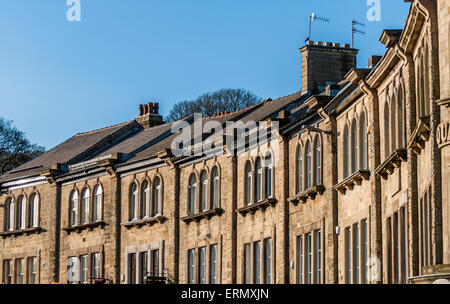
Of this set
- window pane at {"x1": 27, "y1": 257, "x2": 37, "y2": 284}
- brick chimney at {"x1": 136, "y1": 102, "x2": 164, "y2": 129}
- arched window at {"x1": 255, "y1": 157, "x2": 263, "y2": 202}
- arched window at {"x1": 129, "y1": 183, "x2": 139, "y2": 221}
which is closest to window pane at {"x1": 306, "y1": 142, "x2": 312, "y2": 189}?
arched window at {"x1": 255, "y1": 157, "x2": 263, "y2": 202}

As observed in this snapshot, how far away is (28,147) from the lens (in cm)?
8356

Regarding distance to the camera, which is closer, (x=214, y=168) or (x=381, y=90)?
(x=381, y=90)

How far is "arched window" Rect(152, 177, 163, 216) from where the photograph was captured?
50.1 m

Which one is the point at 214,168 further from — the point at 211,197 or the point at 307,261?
the point at 307,261

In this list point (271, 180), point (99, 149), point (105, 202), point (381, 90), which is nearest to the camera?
point (381, 90)

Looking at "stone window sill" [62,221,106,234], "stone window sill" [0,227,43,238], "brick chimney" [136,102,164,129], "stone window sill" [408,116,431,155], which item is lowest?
"stone window sill" [408,116,431,155]

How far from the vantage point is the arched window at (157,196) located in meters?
50.1

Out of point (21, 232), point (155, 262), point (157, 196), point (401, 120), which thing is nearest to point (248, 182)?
point (157, 196)

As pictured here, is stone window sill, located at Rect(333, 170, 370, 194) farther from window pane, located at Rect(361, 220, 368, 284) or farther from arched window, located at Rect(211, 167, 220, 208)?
arched window, located at Rect(211, 167, 220, 208)

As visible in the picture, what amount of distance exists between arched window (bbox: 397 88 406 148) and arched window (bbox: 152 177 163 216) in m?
21.6

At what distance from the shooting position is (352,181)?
34.3 m

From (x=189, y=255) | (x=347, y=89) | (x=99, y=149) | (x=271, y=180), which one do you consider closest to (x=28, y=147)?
(x=99, y=149)

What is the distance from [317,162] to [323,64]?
8.74 metres
